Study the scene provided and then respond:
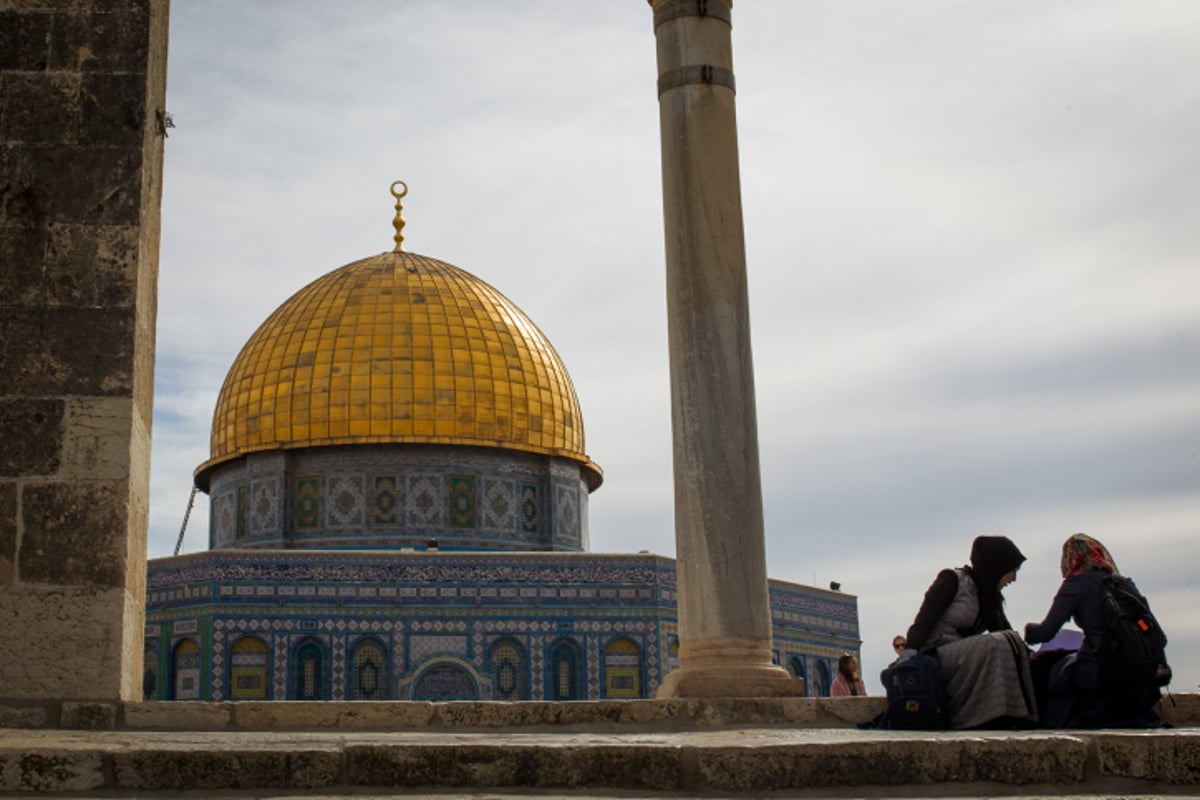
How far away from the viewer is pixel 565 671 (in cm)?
1939

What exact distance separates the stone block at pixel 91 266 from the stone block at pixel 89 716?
1.44 meters

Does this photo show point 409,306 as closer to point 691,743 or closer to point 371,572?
point 371,572

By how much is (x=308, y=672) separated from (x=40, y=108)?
13.5m

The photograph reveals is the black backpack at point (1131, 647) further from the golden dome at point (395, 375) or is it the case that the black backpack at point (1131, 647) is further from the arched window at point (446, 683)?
the golden dome at point (395, 375)

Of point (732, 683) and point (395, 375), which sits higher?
point (395, 375)

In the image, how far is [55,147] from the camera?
5.98 meters

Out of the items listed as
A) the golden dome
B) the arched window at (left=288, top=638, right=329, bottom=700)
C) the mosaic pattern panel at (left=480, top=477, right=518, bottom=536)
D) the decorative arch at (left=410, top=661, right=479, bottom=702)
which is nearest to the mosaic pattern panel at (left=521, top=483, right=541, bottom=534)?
the mosaic pattern panel at (left=480, top=477, right=518, bottom=536)

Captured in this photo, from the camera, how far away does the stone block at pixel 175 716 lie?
538 centimetres

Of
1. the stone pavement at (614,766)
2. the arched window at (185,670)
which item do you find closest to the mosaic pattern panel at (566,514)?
the arched window at (185,670)

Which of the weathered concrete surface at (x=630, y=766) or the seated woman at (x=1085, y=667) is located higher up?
the seated woman at (x=1085, y=667)

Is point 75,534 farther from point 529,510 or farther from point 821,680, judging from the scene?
point 821,680

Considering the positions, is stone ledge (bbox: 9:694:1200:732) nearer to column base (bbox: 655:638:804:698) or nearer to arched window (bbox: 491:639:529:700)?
column base (bbox: 655:638:804:698)

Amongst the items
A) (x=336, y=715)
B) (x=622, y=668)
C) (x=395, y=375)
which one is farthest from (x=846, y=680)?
(x=395, y=375)

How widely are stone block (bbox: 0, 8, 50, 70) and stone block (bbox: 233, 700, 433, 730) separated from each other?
2527 mm
